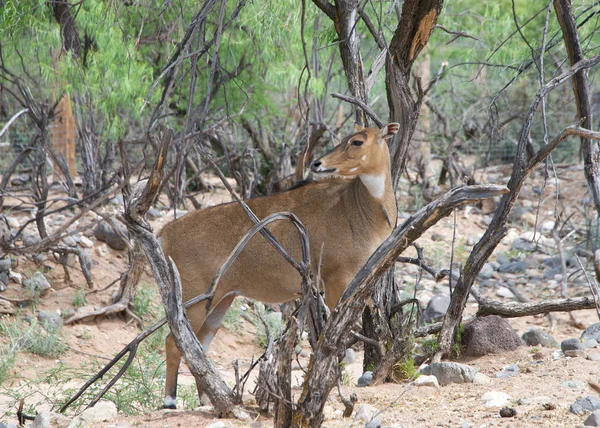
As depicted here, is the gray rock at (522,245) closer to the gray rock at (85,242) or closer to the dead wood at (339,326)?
the gray rock at (85,242)

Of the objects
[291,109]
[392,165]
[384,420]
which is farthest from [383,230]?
[291,109]

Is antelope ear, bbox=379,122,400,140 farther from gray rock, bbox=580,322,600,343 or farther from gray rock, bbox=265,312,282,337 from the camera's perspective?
gray rock, bbox=265,312,282,337

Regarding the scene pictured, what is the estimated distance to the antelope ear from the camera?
638 centimetres

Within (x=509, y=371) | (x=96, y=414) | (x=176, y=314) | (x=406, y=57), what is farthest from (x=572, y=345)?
(x=96, y=414)

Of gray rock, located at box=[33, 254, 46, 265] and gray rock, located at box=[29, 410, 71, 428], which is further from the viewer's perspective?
gray rock, located at box=[33, 254, 46, 265]

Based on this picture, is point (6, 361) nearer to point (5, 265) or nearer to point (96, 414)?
point (5, 265)

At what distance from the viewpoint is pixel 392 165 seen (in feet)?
22.4

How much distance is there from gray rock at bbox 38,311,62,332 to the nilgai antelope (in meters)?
2.64

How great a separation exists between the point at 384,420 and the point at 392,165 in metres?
2.89

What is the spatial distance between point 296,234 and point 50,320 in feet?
11.9

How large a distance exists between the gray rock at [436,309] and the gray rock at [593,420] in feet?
16.7

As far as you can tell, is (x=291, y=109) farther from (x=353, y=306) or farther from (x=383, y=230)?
(x=353, y=306)

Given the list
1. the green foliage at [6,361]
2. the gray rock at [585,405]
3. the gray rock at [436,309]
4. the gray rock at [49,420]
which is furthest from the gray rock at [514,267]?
the gray rock at [49,420]

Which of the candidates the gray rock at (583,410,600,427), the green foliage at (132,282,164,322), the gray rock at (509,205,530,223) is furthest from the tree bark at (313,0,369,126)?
the gray rock at (509,205,530,223)
